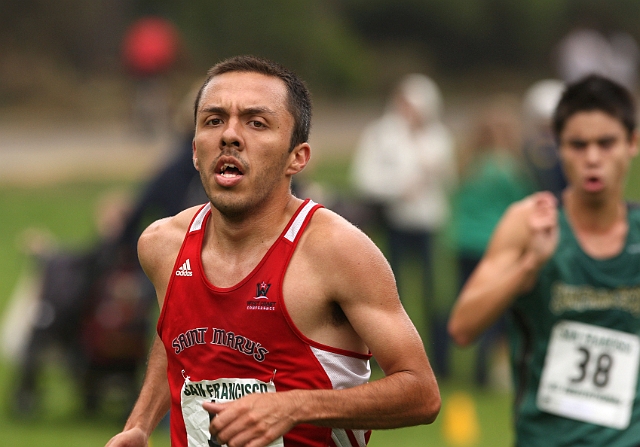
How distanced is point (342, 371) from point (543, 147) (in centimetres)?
626

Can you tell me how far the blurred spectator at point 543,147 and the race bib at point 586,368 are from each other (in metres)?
4.02

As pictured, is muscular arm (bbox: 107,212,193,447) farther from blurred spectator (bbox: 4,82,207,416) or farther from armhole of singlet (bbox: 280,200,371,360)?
blurred spectator (bbox: 4,82,207,416)

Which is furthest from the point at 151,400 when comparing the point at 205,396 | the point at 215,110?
the point at 215,110

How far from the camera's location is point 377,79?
36062 millimetres

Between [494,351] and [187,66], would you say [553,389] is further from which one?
[187,66]

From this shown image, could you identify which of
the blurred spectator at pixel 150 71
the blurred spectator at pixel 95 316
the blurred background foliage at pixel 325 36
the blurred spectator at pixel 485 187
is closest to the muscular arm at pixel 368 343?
the blurred spectator at pixel 95 316

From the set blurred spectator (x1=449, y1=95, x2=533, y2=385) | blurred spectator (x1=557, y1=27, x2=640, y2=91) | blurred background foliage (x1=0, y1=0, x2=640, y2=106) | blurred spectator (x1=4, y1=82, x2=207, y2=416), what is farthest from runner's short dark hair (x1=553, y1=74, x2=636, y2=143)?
blurred background foliage (x1=0, y1=0, x2=640, y2=106)

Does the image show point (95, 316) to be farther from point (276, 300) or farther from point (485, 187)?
point (276, 300)

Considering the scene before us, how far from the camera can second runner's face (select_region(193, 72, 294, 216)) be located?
11.5 ft

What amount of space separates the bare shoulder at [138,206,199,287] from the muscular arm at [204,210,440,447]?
1.66 ft

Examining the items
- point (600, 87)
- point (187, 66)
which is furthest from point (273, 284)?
point (187, 66)

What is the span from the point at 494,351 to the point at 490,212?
69.9 inches

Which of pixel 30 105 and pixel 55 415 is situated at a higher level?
pixel 30 105

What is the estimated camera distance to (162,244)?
3902 millimetres
